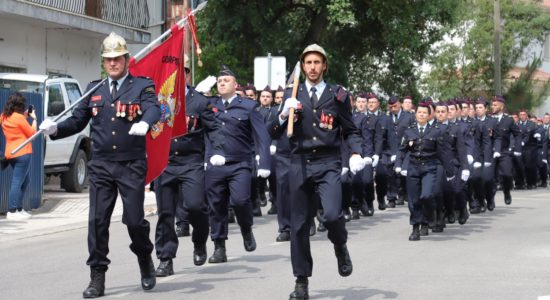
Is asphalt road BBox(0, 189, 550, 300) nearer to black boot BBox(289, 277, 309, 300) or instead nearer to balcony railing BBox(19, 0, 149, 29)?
black boot BBox(289, 277, 309, 300)

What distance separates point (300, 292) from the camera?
30.8ft

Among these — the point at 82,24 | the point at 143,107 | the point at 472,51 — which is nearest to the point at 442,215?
the point at 143,107

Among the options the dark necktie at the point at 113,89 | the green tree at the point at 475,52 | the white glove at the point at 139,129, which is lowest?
the white glove at the point at 139,129

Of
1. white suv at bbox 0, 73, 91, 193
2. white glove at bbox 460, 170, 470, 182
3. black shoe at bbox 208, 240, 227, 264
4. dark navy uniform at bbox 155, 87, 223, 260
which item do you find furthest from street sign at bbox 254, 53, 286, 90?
dark navy uniform at bbox 155, 87, 223, 260

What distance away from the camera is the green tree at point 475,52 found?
51344mm

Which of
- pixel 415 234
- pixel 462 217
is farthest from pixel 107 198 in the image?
pixel 462 217

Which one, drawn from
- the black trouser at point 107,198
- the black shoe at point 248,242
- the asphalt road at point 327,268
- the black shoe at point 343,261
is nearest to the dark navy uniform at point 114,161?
the black trouser at point 107,198

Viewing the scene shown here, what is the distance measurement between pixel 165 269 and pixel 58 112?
1092 cm

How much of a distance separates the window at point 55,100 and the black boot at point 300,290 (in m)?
12.4

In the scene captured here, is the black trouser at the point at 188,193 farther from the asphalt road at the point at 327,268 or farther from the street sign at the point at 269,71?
the street sign at the point at 269,71

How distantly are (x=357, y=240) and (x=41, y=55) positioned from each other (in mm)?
14524

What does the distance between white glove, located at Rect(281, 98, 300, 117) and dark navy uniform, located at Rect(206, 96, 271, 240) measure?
2.84 meters

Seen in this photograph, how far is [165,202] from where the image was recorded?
439 inches

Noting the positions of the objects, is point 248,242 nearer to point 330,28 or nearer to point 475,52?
point 330,28
